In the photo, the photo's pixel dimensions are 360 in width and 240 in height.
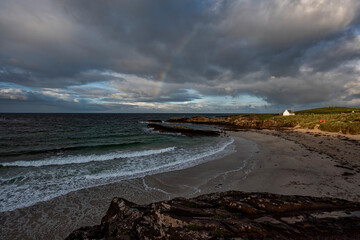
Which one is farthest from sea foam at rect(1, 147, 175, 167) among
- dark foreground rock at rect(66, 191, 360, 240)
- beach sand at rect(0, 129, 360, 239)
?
dark foreground rock at rect(66, 191, 360, 240)

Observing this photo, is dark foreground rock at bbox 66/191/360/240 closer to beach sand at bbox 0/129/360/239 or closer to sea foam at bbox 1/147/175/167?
beach sand at bbox 0/129/360/239

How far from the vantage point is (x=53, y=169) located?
554 inches

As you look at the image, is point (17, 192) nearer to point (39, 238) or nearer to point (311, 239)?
point (39, 238)

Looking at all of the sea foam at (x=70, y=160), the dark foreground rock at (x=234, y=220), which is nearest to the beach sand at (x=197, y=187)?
the dark foreground rock at (x=234, y=220)

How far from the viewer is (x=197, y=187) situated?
10.5 meters

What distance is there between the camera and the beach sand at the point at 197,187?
7250mm

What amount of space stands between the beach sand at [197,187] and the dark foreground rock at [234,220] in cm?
382

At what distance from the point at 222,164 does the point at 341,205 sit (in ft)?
33.5

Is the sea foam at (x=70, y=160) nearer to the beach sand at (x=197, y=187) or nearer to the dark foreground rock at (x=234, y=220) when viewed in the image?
the beach sand at (x=197, y=187)

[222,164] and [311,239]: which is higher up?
[311,239]

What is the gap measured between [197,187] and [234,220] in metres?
6.44

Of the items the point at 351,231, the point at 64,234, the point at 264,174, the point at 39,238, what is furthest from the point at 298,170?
the point at 39,238

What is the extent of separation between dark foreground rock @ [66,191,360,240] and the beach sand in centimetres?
382

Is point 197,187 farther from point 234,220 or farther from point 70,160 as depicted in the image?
point 70,160
